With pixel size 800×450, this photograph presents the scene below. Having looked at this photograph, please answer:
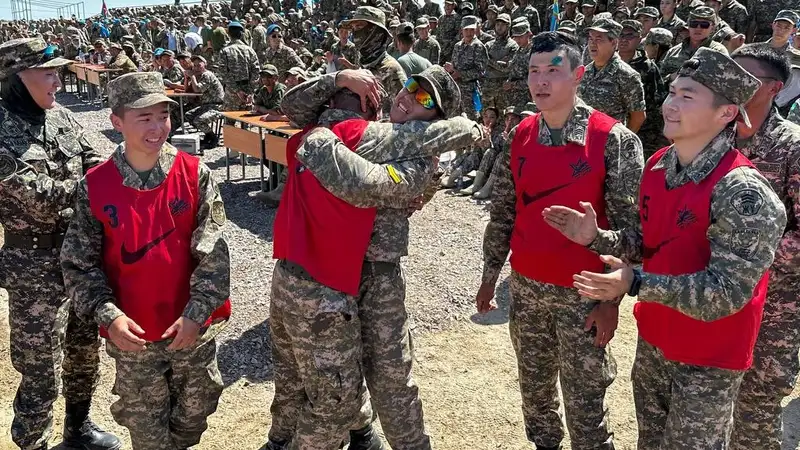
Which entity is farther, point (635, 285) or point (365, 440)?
point (365, 440)

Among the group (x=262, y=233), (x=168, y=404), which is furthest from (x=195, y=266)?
(x=262, y=233)

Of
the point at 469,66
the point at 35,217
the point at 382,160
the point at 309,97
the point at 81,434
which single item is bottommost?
the point at 81,434

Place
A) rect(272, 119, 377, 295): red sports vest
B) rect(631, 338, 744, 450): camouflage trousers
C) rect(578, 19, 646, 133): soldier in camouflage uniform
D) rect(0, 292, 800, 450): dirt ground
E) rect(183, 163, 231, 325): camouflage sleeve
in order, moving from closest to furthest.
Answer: rect(631, 338, 744, 450): camouflage trousers
rect(272, 119, 377, 295): red sports vest
rect(183, 163, 231, 325): camouflage sleeve
rect(0, 292, 800, 450): dirt ground
rect(578, 19, 646, 133): soldier in camouflage uniform

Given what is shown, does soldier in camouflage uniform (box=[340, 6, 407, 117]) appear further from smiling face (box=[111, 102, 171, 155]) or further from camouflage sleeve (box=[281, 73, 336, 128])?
smiling face (box=[111, 102, 171, 155])

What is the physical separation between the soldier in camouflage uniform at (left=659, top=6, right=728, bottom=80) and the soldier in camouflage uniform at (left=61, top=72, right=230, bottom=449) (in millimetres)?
6440

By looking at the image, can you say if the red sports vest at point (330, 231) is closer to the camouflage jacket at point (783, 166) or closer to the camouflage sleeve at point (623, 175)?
the camouflage sleeve at point (623, 175)

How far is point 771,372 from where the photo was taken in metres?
3.14

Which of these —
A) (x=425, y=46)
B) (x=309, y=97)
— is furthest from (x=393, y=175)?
(x=425, y=46)

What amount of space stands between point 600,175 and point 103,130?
45.4 feet

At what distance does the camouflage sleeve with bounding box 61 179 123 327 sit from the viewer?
284 cm

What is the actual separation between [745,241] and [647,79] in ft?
19.0

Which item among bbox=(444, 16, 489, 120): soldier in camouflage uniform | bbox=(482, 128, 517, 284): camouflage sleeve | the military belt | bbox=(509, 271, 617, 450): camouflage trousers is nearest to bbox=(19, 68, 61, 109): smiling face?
the military belt

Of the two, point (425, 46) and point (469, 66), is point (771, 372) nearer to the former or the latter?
point (469, 66)

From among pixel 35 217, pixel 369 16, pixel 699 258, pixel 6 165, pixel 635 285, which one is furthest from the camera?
pixel 369 16
